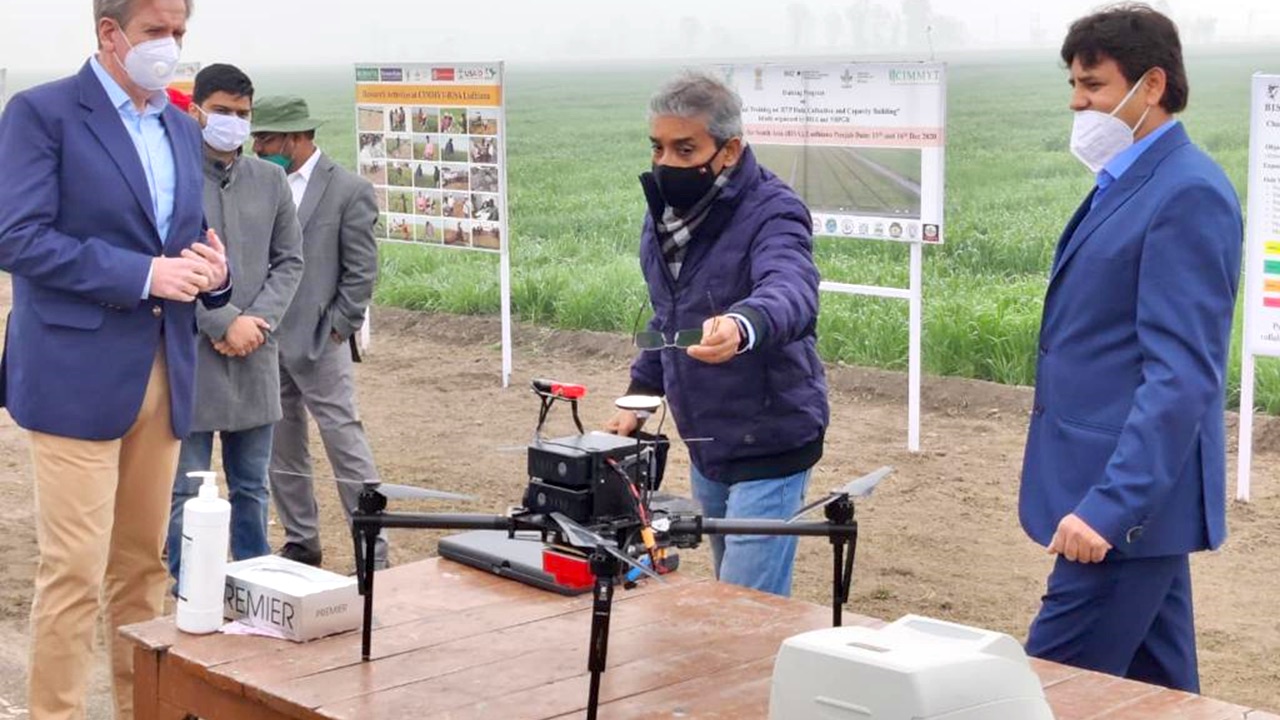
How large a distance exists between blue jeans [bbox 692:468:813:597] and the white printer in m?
1.69

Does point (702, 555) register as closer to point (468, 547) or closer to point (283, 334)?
point (283, 334)

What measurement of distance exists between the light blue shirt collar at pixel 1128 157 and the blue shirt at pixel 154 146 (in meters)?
2.07

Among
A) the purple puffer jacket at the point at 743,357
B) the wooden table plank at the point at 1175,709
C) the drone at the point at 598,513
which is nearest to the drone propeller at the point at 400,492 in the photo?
the drone at the point at 598,513

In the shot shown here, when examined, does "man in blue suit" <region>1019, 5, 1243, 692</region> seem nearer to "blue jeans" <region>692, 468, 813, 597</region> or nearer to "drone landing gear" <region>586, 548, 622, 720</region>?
"blue jeans" <region>692, 468, 813, 597</region>

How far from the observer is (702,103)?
3.87 meters

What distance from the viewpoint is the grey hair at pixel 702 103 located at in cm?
387

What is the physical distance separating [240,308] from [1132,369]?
3.06 meters

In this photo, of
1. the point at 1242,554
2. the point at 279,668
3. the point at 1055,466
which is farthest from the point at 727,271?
the point at 1242,554

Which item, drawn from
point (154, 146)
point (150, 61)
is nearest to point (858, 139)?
point (154, 146)

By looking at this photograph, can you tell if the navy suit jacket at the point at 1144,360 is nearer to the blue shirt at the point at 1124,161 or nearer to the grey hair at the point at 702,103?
the blue shirt at the point at 1124,161

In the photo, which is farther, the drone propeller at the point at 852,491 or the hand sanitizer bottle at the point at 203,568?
the hand sanitizer bottle at the point at 203,568

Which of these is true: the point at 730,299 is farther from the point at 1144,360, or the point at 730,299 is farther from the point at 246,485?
the point at 246,485

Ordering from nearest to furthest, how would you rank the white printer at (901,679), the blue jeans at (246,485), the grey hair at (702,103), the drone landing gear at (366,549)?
the white printer at (901,679) → the drone landing gear at (366,549) → the grey hair at (702,103) → the blue jeans at (246,485)

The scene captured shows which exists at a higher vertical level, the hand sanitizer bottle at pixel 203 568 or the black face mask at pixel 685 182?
the black face mask at pixel 685 182
